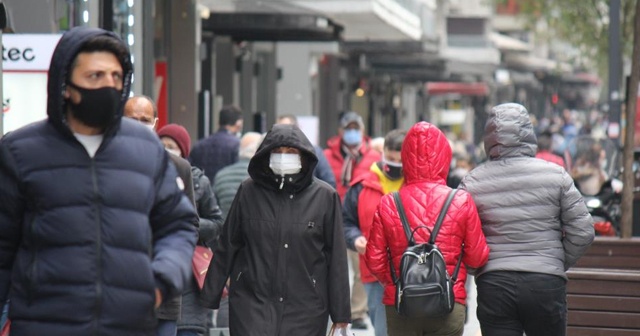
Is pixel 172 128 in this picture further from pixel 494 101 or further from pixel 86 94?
pixel 494 101

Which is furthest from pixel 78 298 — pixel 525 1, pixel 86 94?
pixel 525 1

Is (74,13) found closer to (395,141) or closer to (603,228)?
(395,141)

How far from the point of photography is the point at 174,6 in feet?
68.1

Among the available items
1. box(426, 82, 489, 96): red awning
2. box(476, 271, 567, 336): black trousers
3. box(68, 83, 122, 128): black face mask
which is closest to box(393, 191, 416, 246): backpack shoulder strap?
box(476, 271, 567, 336): black trousers

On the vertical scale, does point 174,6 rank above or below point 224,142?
above

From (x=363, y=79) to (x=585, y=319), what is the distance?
34154 millimetres

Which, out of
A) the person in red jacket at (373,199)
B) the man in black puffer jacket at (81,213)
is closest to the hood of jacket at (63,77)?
the man in black puffer jacket at (81,213)

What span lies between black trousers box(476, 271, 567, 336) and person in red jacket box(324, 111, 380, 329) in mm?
5461

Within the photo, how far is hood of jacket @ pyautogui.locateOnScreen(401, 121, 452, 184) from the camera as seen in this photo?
26.6 feet

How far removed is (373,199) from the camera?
10.8m

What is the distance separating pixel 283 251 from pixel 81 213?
279 cm

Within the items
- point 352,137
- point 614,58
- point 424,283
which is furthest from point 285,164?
point 614,58

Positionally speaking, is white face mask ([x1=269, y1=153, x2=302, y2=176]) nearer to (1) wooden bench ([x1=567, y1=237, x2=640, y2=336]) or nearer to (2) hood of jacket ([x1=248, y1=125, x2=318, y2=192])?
(2) hood of jacket ([x1=248, y1=125, x2=318, y2=192])

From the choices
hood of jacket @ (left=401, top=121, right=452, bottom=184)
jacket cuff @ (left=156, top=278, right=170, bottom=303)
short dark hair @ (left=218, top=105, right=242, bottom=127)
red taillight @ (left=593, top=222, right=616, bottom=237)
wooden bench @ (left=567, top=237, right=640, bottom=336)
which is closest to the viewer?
jacket cuff @ (left=156, top=278, right=170, bottom=303)
